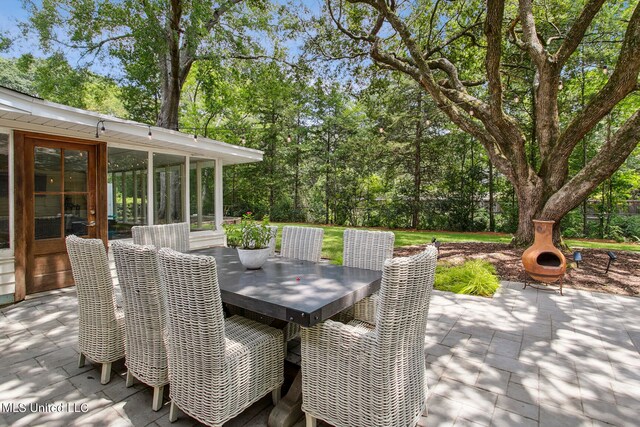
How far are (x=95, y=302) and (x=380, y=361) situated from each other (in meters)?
2.00

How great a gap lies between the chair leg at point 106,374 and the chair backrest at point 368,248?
1.99 meters

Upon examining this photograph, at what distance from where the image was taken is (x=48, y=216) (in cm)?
427

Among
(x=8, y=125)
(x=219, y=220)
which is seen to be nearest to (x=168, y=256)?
(x=8, y=125)

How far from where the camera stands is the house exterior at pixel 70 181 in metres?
3.83

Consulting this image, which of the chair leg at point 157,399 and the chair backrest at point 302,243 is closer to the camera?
the chair leg at point 157,399

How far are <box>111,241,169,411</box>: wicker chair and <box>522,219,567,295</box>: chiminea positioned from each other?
179 inches

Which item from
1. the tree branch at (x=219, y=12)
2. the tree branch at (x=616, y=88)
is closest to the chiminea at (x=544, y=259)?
the tree branch at (x=616, y=88)

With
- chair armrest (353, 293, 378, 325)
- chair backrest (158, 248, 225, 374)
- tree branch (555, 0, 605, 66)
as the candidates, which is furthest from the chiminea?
chair backrest (158, 248, 225, 374)

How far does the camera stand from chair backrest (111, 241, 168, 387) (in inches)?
72.7

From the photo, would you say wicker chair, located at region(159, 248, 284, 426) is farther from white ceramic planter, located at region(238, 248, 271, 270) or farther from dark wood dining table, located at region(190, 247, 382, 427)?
white ceramic planter, located at region(238, 248, 271, 270)

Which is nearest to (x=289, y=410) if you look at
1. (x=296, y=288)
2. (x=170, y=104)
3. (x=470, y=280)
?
(x=296, y=288)

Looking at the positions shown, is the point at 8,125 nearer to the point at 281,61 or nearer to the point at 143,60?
the point at 143,60

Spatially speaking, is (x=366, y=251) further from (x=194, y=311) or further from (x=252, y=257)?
(x=194, y=311)

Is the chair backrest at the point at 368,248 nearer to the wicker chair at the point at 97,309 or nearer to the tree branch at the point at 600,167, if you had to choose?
the wicker chair at the point at 97,309
